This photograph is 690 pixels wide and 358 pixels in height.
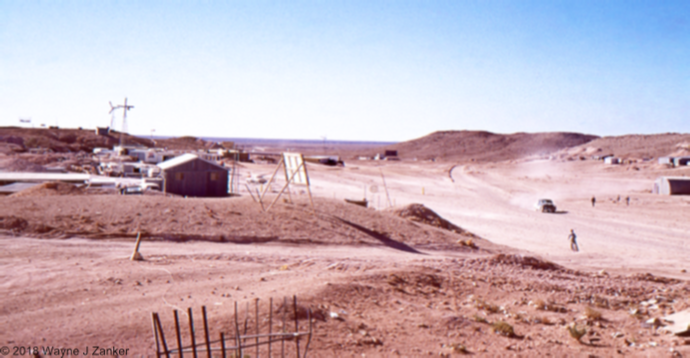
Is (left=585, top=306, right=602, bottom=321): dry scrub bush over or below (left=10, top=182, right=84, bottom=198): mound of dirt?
below

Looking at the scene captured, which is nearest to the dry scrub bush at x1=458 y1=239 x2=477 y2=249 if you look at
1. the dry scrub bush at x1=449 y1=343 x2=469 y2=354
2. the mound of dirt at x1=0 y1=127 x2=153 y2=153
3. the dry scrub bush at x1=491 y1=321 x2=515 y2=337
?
the dry scrub bush at x1=491 y1=321 x2=515 y2=337

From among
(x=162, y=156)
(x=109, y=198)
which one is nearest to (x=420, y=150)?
(x=162, y=156)

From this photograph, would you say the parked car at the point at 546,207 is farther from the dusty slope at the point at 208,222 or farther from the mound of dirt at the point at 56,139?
the mound of dirt at the point at 56,139

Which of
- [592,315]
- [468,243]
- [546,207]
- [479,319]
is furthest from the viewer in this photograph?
[546,207]

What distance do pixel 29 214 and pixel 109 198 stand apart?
3.75 m

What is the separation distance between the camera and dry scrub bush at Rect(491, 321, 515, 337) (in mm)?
9914

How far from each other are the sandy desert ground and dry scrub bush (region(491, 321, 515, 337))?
8cm

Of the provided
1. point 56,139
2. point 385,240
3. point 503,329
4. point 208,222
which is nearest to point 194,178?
point 208,222

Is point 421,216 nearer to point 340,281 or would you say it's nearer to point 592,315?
point 340,281

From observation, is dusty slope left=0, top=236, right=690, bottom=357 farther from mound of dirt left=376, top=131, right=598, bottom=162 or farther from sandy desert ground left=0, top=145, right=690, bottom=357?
mound of dirt left=376, top=131, right=598, bottom=162

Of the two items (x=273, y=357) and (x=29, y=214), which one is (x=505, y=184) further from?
(x=273, y=357)

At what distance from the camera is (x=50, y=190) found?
27.3m

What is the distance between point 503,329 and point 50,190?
86.9ft

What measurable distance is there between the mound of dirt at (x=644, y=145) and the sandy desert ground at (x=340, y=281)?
90.5 metres
